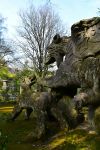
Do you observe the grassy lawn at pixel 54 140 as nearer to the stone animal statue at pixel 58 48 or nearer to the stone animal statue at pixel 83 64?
the stone animal statue at pixel 83 64

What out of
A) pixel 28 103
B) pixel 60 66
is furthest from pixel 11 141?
pixel 60 66

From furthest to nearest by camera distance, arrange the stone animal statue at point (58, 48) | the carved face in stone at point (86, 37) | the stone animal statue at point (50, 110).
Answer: the stone animal statue at point (58, 48), the stone animal statue at point (50, 110), the carved face in stone at point (86, 37)

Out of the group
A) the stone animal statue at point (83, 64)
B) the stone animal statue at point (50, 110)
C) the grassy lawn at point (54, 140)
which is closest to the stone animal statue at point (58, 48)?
the stone animal statue at point (83, 64)

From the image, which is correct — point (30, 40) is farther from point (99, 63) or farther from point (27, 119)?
point (99, 63)

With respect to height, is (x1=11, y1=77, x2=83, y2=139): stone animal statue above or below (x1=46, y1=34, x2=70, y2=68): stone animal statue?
below

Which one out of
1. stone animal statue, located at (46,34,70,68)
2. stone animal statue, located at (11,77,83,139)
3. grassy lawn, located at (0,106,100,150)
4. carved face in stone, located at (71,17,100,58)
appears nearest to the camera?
grassy lawn, located at (0,106,100,150)

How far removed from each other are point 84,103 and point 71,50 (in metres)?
2.22

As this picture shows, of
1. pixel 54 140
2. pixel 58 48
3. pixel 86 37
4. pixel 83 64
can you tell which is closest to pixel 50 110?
pixel 54 140

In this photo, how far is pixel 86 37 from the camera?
9.45 metres

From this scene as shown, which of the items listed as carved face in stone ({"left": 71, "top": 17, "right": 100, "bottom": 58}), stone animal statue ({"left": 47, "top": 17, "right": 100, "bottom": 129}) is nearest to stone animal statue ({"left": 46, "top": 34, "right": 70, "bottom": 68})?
stone animal statue ({"left": 47, "top": 17, "right": 100, "bottom": 129})

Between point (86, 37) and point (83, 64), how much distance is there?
0.81 m

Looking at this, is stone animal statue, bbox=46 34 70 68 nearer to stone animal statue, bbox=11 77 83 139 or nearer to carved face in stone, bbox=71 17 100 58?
stone animal statue, bbox=11 77 83 139

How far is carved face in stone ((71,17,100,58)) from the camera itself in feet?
30.0

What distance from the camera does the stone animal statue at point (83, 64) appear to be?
8.41 metres
